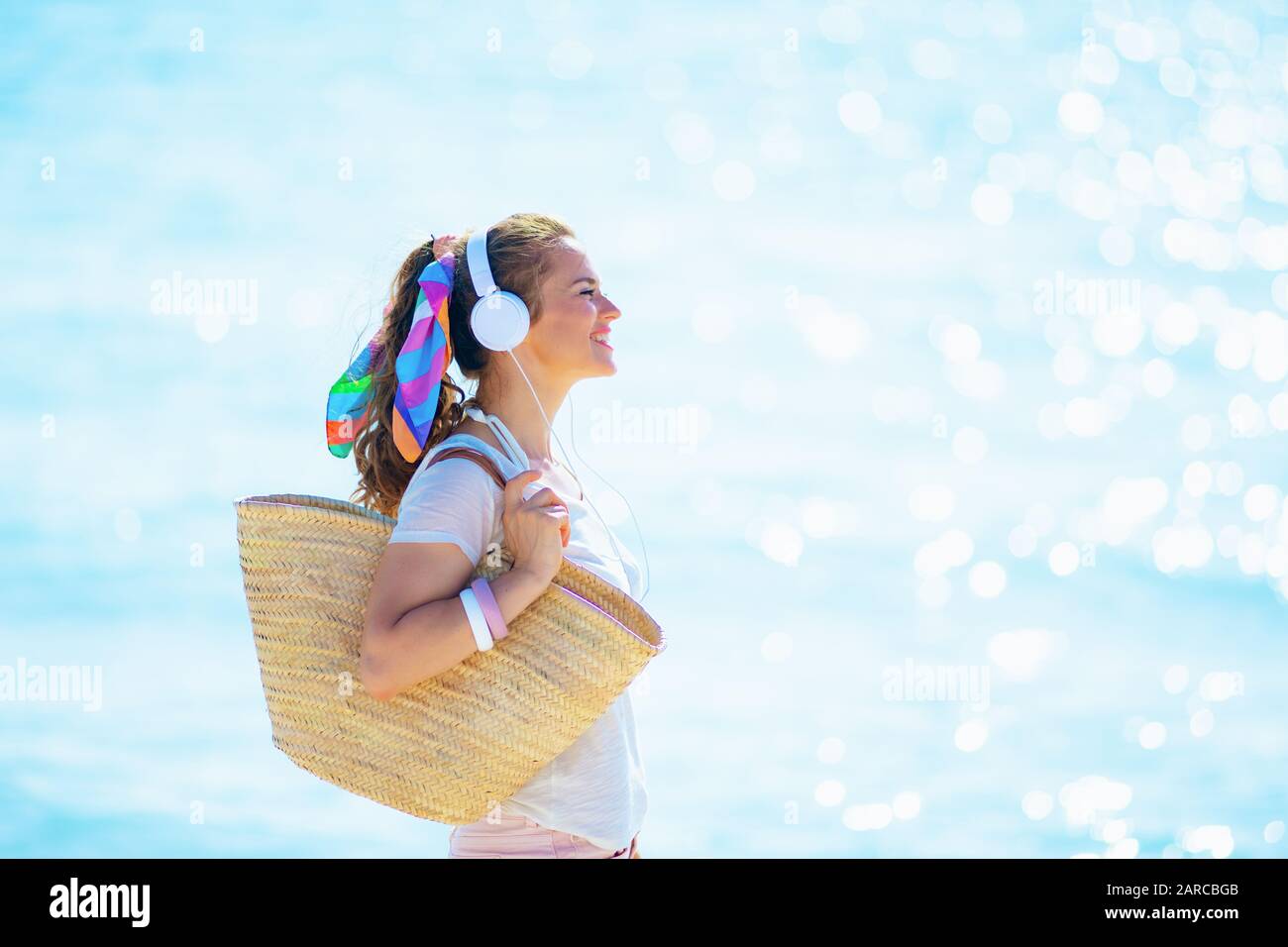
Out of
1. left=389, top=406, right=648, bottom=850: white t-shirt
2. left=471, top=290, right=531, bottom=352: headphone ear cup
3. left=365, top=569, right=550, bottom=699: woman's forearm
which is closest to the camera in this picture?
left=365, top=569, right=550, bottom=699: woman's forearm

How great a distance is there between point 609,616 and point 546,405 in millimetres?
480

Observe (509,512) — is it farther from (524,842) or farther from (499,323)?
(524,842)

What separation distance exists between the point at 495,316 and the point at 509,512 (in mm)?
393

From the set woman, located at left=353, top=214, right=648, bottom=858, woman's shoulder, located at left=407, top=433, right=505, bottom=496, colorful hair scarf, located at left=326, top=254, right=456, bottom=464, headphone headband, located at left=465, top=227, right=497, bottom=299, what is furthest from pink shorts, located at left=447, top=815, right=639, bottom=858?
headphone headband, located at left=465, top=227, right=497, bottom=299

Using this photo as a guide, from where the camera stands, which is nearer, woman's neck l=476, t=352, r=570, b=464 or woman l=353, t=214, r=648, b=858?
woman l=353, t=214, r=648, b=858

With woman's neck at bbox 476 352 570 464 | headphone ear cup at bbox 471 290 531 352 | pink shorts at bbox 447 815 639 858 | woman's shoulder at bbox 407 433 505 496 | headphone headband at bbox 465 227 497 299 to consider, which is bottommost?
pink shorts at bbox 447 815 639 858

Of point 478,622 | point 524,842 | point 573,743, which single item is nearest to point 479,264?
point 478,622

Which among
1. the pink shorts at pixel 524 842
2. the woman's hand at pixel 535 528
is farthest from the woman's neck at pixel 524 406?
the pink shorts at pixel 524 842

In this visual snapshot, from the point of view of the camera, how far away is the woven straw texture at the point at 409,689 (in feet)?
7.73

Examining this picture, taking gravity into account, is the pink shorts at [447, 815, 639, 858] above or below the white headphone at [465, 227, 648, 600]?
below

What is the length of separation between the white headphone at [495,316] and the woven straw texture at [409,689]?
28 centimetres

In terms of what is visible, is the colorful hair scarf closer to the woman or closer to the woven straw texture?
the woman

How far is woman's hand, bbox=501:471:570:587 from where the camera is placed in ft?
7.73
